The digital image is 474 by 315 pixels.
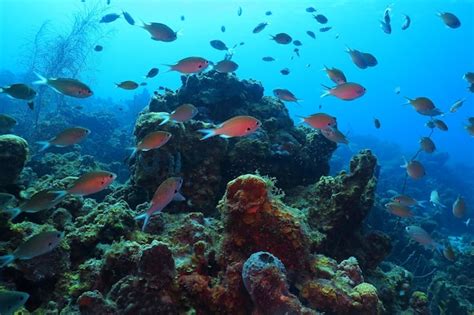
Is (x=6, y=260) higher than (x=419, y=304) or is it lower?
higher

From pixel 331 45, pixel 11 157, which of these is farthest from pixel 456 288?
pixel 331 45

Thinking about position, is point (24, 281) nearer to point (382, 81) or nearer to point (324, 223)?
point (324, 223)

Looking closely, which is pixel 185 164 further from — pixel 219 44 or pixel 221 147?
pixel 219 44

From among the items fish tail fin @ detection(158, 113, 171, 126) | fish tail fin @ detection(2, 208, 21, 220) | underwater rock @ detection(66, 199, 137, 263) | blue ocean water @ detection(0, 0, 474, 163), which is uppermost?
fish tail fin @ detection(158, 113, 171, 126)

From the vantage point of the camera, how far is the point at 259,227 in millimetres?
4090

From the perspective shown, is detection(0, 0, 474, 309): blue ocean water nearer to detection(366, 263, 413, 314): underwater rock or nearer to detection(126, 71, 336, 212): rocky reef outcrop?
detection(126, 71, 336, 212): rocky reef outcrop

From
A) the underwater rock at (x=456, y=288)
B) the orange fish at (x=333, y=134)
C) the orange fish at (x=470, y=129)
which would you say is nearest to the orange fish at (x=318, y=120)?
the orange fish at (x=333, y=134)

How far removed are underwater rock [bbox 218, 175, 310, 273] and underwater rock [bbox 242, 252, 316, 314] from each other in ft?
2.16

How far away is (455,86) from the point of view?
433 ft

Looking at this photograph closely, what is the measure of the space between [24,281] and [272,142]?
19.6ft

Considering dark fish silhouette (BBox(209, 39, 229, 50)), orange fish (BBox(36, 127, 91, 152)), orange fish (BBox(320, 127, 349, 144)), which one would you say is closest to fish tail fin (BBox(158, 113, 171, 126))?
orange fish (BBox(36, 127, 91, 152))

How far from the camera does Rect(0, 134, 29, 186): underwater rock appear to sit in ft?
17.3

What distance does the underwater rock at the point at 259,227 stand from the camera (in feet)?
13.3

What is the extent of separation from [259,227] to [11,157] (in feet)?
13.2
